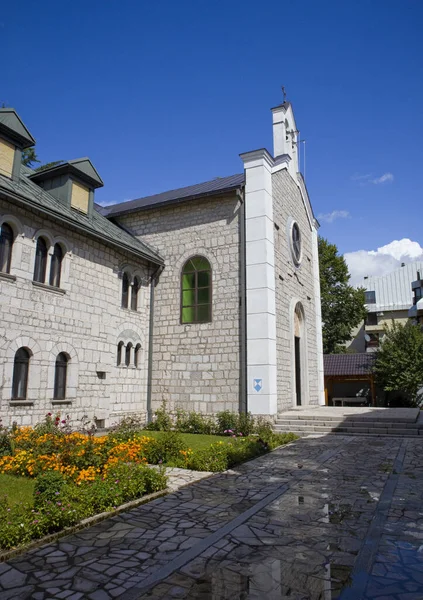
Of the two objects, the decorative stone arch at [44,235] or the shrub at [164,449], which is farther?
the decorative stone arch at [44,235]

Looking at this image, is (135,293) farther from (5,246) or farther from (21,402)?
(21,402)

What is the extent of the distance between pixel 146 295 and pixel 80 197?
4228 millimetres

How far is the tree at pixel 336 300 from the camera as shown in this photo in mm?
35062

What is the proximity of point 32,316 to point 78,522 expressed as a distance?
7277 millimetres

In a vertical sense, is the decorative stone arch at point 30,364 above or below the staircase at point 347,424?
above

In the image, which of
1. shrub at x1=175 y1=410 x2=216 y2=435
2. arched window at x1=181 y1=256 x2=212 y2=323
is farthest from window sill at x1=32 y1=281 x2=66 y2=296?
shrub at x1=175 y1=410 x2=216 y2=435

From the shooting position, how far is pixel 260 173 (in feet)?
51.1

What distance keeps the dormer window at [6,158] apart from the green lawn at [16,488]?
319 inches

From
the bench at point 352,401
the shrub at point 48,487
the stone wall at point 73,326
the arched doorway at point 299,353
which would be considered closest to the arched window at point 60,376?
the stone wall at point 73,326

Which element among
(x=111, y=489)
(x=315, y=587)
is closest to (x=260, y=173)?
(x=111, y=489)

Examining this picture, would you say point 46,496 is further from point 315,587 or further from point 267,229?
point 267,229

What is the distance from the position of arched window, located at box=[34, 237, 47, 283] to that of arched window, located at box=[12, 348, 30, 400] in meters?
2.01

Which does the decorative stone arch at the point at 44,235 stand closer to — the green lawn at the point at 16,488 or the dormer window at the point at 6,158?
the dormer window at the point at 6,158

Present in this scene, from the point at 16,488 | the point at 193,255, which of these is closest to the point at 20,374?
the point at 16,488
